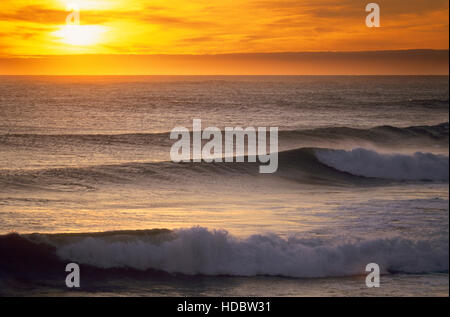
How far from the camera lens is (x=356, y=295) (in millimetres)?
7191

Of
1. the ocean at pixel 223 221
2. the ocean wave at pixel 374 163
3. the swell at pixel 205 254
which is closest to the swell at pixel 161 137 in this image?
the ocean at pixel 223 221

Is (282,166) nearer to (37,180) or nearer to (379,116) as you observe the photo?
(37,180)

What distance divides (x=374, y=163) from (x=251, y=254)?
874 centimetres

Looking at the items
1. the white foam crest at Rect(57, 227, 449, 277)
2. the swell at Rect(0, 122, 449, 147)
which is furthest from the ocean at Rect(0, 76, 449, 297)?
the swell at Rect(0, 122, 449, 147)

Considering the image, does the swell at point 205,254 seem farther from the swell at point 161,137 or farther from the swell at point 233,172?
the swell at point 161,137

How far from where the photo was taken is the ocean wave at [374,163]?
13578 mm

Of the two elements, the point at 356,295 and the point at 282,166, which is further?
the point at 282,166

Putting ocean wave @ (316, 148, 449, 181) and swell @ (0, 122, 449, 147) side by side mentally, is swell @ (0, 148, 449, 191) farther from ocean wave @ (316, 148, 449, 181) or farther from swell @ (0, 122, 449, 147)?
swell @ (0, 122, 449, 147)

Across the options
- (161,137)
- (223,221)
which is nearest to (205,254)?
(223,221)

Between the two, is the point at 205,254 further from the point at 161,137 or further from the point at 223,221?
the point at 161,137

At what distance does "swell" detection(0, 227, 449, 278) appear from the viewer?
8336 millimetres

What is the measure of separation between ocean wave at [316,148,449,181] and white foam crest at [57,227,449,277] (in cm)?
388

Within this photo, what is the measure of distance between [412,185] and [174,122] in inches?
720
